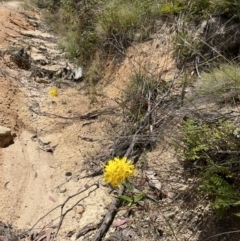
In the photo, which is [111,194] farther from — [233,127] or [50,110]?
[50,110]

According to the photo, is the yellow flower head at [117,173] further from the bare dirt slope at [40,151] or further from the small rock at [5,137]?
the small rock at [5,137]

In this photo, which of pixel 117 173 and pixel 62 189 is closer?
pixel 117 173

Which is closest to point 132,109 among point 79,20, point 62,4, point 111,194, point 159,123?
point 159,123

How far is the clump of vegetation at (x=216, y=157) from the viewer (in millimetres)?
1951

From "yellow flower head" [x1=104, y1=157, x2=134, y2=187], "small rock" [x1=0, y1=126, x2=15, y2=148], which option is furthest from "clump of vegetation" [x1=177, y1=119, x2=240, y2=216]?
"small rock" [x1=0, y1=126, x2=15, y2=148]

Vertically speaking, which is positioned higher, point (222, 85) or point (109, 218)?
point (222, 85)

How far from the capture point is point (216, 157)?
87.1 inches

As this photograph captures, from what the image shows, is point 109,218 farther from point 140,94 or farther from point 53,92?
point 53,92

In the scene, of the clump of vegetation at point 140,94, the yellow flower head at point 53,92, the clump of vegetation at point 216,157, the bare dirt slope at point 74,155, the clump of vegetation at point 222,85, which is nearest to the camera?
the clump of vegetation at point 216,157

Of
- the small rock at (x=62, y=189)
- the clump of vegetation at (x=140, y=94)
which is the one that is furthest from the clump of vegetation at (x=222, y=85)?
the small rock at (x=62, y=189)

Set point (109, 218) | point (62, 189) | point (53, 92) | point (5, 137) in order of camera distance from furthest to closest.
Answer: point (53, 92)
point (5, 137)
point (62, 189)
point (109, 218)

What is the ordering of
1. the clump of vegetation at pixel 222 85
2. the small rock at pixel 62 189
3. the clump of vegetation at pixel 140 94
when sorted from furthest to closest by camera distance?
the clump of vegetation at pixel 140 94 < the small rock at pixel 62 189 < the clump of vegetation at pixel 222 85

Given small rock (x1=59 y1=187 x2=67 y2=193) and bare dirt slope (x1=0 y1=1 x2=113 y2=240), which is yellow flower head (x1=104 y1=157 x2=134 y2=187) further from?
small rock (x1=59 y1=187 x2=67 y2=193)

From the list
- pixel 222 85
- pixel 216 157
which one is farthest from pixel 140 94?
pixel 216 157
